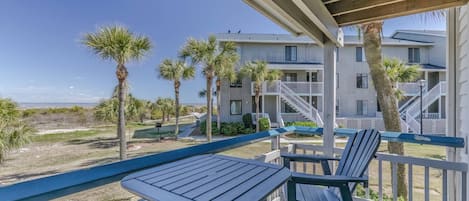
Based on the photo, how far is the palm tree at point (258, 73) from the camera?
44.1ft

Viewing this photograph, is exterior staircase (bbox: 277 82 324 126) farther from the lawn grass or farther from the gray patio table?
the gray patio table

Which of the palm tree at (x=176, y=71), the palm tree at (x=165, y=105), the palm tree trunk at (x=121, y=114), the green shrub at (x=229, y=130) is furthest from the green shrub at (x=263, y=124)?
the palm tree at (x=165, y=105)

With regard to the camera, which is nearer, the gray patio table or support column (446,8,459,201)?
the gray patio table

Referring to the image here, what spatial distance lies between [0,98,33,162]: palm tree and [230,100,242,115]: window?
979cm

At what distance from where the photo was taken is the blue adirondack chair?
4.98 feet

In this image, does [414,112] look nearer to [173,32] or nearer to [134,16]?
[173,32]

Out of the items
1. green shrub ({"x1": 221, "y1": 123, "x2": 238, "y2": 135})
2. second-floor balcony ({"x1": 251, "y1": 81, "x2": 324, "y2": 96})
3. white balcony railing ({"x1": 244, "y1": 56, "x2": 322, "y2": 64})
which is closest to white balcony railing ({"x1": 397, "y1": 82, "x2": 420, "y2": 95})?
second-floor balcony ({"x1": 251, "y1": 81, "x2": 324, "y2": 96})

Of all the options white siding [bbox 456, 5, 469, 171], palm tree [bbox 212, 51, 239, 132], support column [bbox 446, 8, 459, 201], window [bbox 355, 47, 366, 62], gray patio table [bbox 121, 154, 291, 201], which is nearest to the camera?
gray patio table [bbox 121, 154, 291, 201]

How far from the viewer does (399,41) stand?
49.8ft

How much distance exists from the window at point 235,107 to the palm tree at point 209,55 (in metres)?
2.89

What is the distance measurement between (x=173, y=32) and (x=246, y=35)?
38.7ft

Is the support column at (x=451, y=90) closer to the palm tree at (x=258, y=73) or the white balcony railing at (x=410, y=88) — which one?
the palm tree at (x=258, y=73)

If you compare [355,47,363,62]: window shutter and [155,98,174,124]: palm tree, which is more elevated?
[355,47,363,62]: window shutter

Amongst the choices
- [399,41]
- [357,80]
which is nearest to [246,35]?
[357,80]
